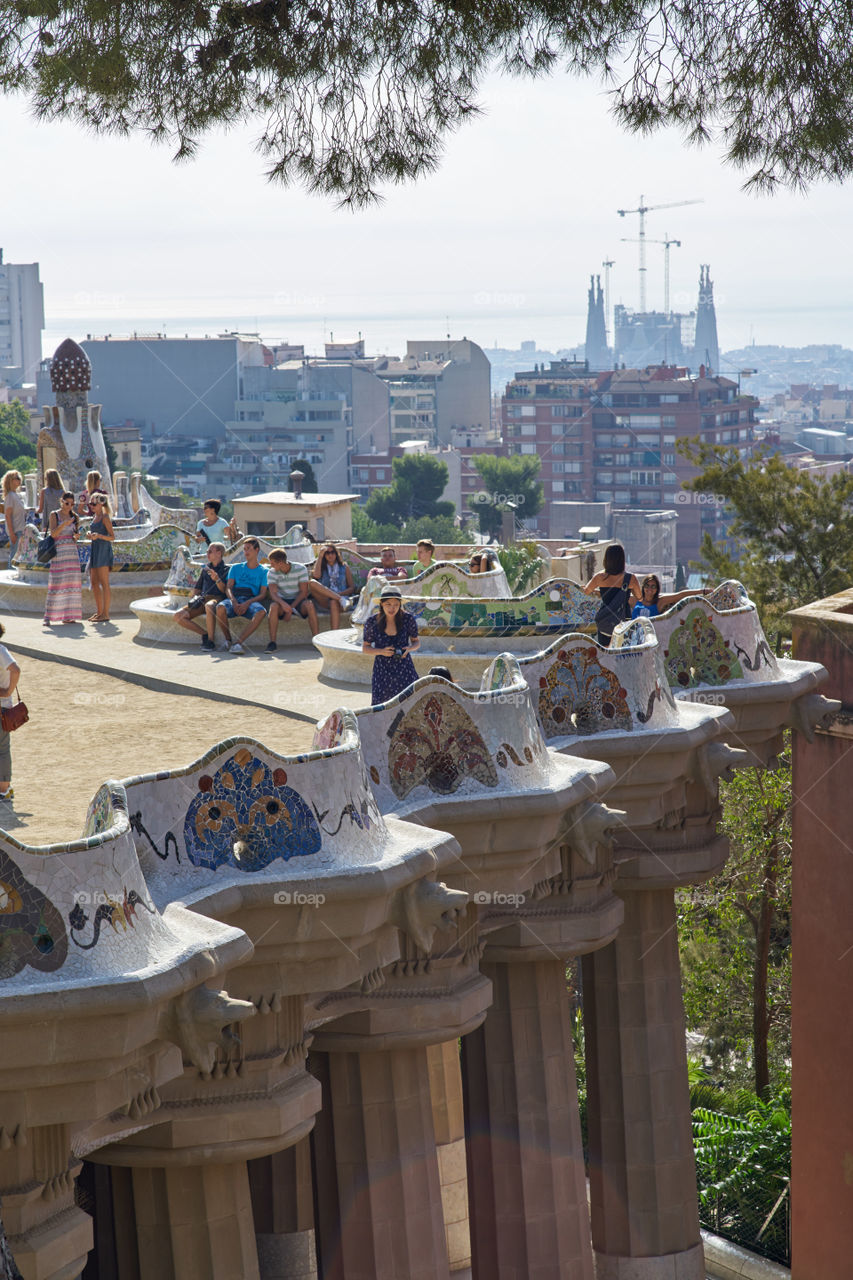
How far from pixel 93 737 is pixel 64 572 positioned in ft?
21.9

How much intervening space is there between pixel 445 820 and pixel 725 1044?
12711 mm

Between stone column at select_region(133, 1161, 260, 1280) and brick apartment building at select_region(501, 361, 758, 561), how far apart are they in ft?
399

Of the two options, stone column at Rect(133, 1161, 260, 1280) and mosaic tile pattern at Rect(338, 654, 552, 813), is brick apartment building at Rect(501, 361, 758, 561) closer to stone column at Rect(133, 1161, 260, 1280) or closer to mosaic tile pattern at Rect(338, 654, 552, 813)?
mosaic tile pattern at Rect(338, 654, 552, 813)

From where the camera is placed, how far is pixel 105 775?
11.4m

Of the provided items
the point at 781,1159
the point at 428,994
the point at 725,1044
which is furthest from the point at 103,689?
the point at 725,1044

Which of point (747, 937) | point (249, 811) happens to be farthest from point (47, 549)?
point (249, 811)

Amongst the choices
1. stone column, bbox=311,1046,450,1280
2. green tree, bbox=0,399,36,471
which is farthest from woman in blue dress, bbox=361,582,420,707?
green tree, bbox=0,399,36,471

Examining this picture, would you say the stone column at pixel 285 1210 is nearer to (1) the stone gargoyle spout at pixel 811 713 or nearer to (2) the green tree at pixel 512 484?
(1) the stone gargoyle spout at pixel 811 713

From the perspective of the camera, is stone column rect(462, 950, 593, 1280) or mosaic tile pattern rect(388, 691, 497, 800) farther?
stone column rect(462, 950, 593, 1280)

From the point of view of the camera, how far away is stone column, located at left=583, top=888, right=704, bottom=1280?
571 inches

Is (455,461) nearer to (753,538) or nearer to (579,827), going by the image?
(753,538)

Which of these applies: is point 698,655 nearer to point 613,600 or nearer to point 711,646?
point 711,646

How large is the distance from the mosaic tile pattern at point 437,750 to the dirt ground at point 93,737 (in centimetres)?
147

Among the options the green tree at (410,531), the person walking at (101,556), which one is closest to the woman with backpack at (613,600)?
the person walking at (101,556)
